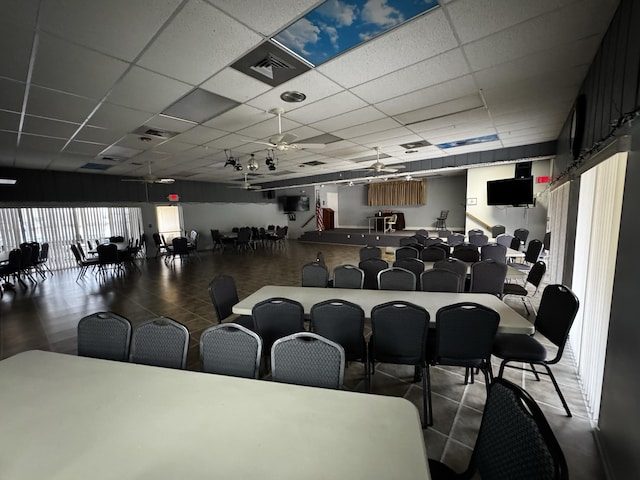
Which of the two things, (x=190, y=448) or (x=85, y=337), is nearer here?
(x=190, y=448)

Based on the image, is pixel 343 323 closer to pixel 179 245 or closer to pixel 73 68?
pixel 73 68

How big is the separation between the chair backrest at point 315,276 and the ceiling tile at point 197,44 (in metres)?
2.59

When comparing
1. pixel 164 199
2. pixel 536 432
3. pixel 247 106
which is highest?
pixel 247 106

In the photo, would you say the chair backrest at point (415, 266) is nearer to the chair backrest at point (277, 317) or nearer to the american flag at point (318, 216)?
the chair backrest at point (277, 317)

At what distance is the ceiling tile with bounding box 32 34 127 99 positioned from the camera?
7.89 feet

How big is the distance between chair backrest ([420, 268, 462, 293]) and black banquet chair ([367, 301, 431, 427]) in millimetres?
1278

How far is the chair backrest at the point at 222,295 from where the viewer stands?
3023 millimetres

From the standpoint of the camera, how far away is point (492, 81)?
3352 millimetres

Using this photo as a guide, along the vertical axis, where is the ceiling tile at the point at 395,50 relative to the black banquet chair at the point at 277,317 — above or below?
above

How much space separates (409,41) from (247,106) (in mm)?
2292

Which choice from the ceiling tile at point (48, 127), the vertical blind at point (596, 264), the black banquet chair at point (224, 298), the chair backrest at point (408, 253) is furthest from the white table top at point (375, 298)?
the ceiling tile at point (48, 127)

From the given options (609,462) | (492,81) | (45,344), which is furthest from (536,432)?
(45,344)

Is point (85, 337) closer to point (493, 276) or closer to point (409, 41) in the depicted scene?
point (409, 41)

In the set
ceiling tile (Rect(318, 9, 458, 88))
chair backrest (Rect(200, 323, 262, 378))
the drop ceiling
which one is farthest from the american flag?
chair backrest (Rect(200, 323, 262, 378))
